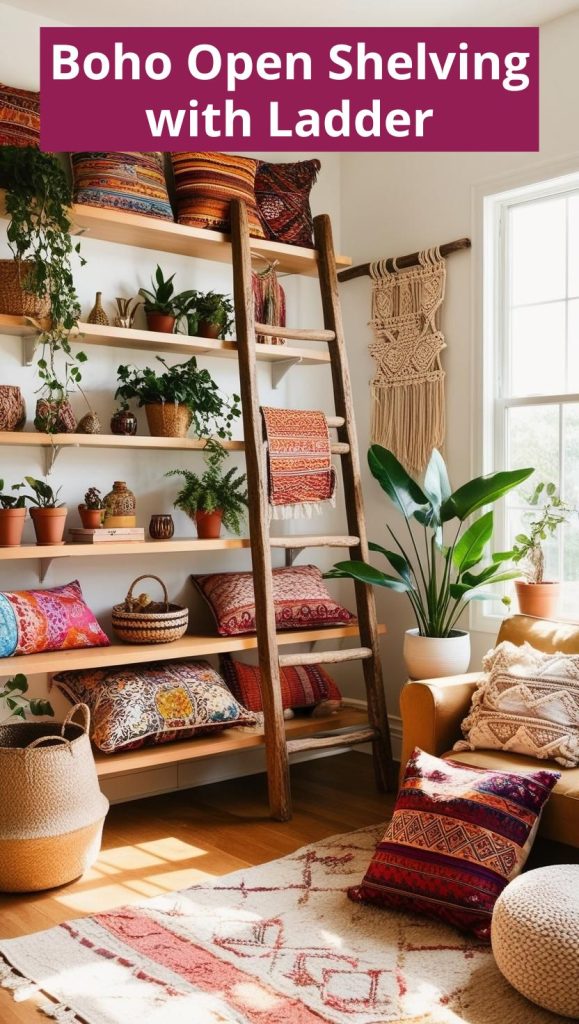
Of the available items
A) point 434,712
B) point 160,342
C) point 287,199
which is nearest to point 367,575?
point 434,712

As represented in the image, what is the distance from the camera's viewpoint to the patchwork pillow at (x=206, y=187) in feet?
12.5

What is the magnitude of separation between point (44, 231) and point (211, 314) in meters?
0.76

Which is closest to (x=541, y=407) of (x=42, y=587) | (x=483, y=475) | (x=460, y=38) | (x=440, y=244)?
(x=483, y=475)

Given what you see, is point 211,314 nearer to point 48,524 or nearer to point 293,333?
point 293,333

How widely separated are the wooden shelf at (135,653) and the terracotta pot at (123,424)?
0.79m

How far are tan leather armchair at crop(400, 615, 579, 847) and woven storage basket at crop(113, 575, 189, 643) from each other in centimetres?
88

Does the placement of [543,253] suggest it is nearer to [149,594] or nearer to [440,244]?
[440,244]

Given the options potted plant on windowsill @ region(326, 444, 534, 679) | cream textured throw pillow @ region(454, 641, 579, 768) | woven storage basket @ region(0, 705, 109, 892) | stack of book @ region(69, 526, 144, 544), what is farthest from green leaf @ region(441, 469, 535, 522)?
woven storage basket @ region(0, 705, 109, 892)

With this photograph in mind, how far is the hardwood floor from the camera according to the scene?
9.46 ft

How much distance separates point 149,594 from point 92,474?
55 centimetres

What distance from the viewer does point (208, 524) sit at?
153 inches

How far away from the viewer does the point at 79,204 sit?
346cm

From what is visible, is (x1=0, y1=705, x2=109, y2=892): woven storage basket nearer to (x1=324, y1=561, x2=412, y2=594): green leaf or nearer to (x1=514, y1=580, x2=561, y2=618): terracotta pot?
(x1=324, y1=561, x2=412, y2=594): green leaf

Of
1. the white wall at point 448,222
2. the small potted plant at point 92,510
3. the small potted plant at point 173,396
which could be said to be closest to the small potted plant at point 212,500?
the small potted plant at point 173,396
